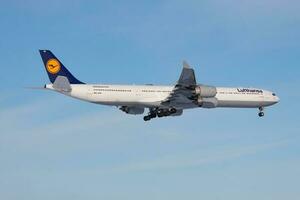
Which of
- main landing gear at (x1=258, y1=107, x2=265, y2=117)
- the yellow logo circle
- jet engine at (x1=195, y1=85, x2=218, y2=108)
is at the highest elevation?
the yellow logo circle

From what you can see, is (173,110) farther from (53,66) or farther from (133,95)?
(53,66)

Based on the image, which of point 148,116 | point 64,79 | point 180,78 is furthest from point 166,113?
point 64,79

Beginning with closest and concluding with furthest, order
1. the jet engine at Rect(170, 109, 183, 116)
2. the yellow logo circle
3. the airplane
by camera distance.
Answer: the airplane, the yellow logo circle, the jet engine at Rect(170, 109, 183, 116)

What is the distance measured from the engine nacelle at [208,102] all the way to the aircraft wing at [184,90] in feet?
3.38

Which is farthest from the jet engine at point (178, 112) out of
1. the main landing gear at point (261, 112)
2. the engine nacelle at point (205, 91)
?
the main landing gear at point (261, 112)

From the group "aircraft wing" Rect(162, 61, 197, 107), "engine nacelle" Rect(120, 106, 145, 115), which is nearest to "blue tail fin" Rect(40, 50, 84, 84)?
"engine nacelle" Rect(120, 106, 145, 115)

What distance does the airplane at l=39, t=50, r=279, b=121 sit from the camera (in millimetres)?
72625

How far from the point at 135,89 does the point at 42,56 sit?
1142cm

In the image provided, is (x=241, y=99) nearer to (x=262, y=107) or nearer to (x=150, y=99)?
(x=262, y=107)

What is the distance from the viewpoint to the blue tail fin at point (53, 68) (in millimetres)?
74625

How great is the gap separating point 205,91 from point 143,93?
7350 millimetres

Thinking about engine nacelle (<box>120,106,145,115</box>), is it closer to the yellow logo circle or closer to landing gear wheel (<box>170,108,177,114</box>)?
Result: landing gear wheel (<box>170,108,177,114</box>)

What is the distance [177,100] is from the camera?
245 ft

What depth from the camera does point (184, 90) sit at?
72.9m
